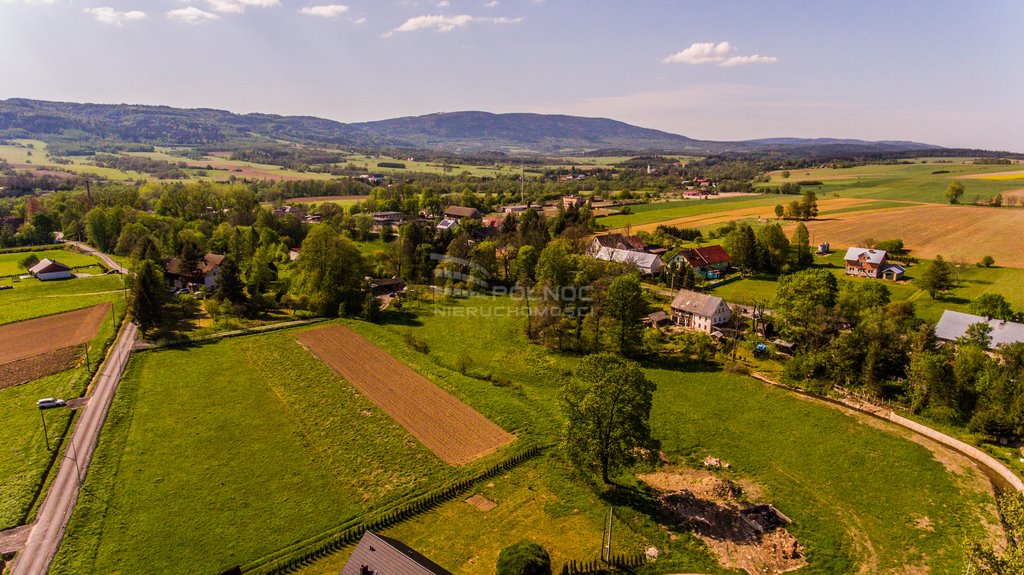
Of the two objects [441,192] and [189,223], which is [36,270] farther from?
[441,192]

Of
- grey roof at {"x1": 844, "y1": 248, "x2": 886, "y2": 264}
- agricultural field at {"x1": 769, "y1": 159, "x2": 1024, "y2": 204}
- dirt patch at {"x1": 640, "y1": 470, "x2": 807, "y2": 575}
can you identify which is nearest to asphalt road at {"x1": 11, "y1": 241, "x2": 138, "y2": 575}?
dirt patch at {"x1": 640, "y1": 470, "x2": 807, "y2": 575}

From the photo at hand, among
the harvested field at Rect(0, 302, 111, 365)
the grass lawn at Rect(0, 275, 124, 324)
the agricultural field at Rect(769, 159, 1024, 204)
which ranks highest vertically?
the agricultural field at Rect(769, 159, 1024, 204)

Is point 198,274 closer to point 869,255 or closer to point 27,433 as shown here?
point 27,433

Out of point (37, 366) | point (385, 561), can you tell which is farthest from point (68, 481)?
point (37, 366)

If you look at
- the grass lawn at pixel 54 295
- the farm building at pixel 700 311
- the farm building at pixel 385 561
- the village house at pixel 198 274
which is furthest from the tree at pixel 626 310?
the grass lawn at pixel 54 295

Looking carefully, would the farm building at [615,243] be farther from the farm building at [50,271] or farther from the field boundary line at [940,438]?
the farm building at [50,271]

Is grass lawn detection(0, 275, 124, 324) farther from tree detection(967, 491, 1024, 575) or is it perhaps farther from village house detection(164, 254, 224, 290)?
tree detection(967, 491, 1024, 575)
